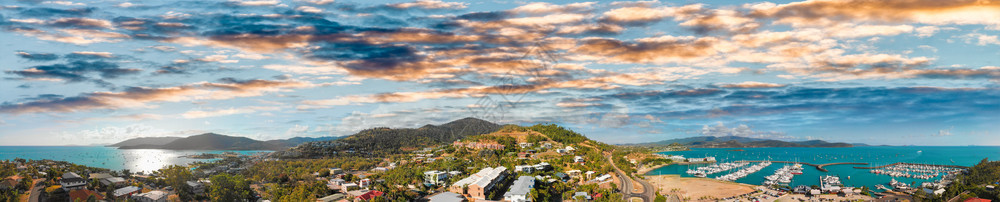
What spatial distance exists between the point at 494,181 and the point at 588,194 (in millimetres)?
7612

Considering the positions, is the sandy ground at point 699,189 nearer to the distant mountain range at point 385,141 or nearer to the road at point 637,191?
the road at point 637,191

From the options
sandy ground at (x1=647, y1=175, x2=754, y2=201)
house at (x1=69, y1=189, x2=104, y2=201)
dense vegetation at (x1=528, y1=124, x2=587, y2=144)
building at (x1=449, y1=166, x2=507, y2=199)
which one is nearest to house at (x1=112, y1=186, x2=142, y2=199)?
house at (x1=69, y1=189, x2=104, y2=201)

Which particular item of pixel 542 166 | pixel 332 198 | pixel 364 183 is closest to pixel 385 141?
pixel 542 166

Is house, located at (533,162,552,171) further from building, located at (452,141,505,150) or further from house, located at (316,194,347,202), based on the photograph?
house, located at (316,194,347,202)

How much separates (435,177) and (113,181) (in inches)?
1023

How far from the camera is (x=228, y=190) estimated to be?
3139 centimetres

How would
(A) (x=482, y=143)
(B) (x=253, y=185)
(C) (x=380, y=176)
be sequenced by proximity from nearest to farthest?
(B) (x=253, y=185) < (C) (x=380, y=176) < (A) (x=482, y=143)

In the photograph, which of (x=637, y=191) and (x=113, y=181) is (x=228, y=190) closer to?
(x=113, y=181)

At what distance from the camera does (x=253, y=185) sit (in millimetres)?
38312

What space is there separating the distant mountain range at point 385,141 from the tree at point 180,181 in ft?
90.0

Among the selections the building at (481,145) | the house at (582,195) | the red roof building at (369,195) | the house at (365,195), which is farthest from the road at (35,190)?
the building at (481,145)

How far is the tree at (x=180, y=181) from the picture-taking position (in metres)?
32.0

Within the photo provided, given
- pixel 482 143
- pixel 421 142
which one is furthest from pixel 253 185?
pixel 421 142

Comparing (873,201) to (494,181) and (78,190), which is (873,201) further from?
(78,190)
